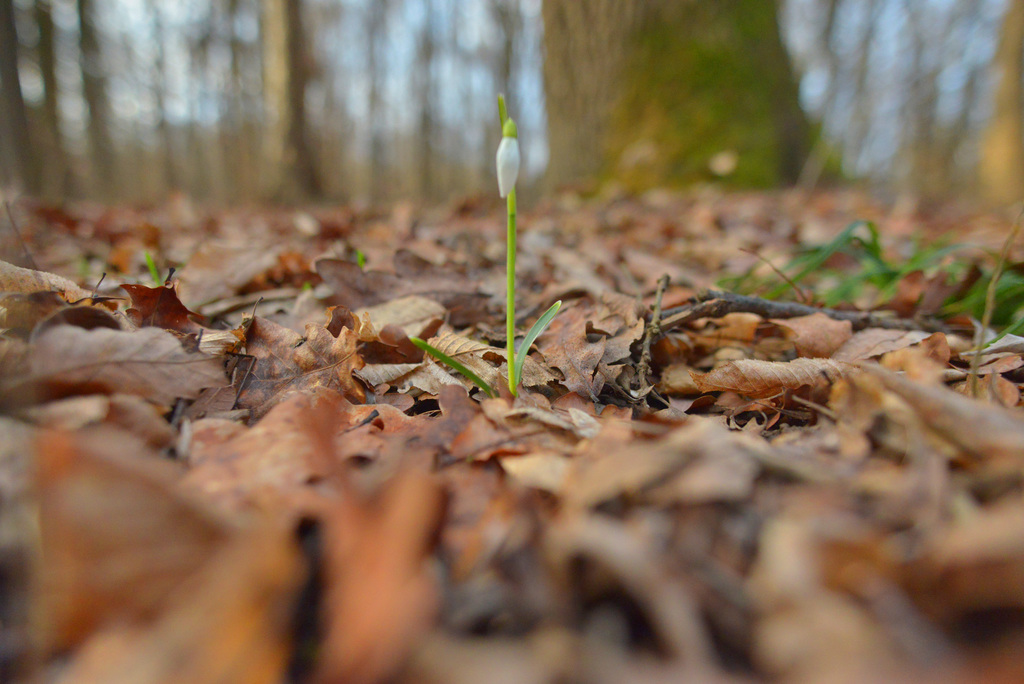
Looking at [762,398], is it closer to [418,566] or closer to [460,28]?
[418,566]

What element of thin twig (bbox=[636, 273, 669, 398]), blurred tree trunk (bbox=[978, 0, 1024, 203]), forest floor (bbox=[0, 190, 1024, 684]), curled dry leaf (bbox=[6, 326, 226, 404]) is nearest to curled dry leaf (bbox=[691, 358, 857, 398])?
forest floor (bbox=[0, 190, 1024, 684])

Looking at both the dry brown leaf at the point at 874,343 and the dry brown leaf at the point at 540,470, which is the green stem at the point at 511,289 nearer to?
the dry brown leaf at the point at 540,470

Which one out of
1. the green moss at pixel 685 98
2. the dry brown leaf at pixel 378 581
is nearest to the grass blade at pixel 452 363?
the dry brown leaf at pixel 378 581

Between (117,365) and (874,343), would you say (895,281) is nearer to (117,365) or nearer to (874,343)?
(874,343)

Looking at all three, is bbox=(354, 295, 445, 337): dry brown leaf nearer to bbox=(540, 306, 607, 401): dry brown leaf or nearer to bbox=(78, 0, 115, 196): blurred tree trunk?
bbox=(540, 306, 607, 401): dry brown leaf

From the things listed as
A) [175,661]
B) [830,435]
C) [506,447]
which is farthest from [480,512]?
[830,435]
